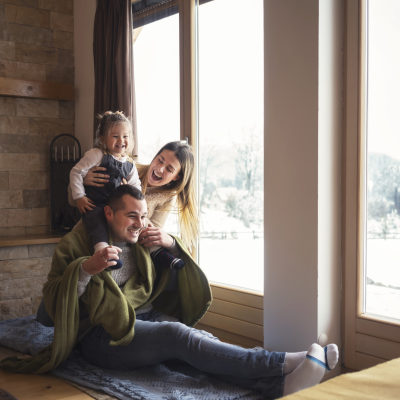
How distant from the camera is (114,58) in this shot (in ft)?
11.8

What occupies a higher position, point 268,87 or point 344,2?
point 344,2

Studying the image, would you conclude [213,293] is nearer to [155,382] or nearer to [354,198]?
[155,382]

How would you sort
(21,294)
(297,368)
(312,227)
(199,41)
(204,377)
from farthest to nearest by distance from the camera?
1. (21,294)
2. (199,41)
3. (312,227)
4. (204,377)
5. (297,368)

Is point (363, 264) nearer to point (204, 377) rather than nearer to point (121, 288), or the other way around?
point (204, 377)

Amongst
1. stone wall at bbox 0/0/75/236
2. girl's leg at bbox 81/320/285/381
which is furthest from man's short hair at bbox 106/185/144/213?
stone wall at bbox 0/0/75/236

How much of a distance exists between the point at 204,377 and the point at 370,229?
108 cm

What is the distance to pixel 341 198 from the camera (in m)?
2.44

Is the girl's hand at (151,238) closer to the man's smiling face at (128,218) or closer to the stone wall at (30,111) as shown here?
the man's smiling face at (128,218)

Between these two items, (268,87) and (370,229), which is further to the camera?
(268,87)

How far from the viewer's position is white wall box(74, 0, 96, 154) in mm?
4114

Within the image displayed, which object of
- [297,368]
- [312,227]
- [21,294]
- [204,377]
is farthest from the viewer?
[21,294]

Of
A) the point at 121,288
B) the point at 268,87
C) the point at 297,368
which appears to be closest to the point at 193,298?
the point at 121,288

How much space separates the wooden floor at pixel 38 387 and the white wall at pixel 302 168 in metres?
1.06

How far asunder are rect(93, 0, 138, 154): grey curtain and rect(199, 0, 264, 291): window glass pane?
0.59 metres
